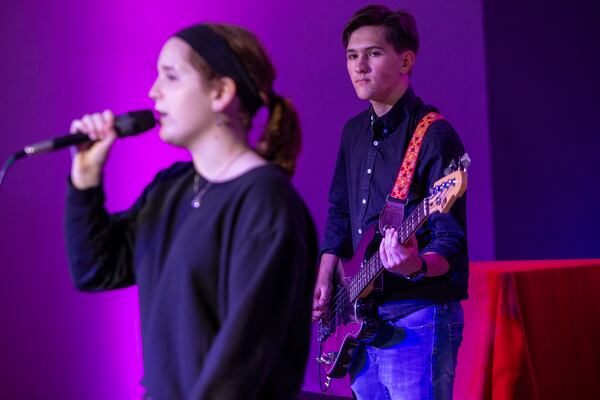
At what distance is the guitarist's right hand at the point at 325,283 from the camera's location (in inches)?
96.4

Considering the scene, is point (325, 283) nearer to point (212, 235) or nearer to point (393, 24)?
point (393, 24)

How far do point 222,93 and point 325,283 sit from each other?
1.25 metres

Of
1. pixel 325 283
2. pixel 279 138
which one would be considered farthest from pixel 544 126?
pixel 279 138

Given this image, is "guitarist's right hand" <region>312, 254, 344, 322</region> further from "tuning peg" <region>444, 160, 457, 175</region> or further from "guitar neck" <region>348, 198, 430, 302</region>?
"tuning peg" <region>444, 160, 457, 175</region>

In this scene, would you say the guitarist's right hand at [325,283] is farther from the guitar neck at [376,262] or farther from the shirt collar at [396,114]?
the shirt collar at [396,114]

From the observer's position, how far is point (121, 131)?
52.9 inches

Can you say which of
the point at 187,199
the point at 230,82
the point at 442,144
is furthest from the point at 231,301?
the point at 442,144

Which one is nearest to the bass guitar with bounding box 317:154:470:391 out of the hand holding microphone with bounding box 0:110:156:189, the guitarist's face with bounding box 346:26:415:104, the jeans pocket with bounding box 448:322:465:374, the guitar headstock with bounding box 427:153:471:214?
the guitar headstock with bounding box 427:153:471:214

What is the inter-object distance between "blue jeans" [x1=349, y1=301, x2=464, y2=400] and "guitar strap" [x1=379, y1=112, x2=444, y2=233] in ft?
0.77

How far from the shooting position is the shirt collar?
230cm

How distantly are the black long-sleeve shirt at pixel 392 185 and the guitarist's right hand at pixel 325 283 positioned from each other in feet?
0.12

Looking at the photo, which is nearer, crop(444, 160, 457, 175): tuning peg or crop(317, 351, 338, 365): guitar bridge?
crop(444, 160, 457, 175): tuning peg

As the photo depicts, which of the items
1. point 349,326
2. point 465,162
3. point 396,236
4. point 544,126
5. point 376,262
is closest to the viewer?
point 465,162

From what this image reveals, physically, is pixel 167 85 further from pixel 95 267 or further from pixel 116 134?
pixel 95 267
